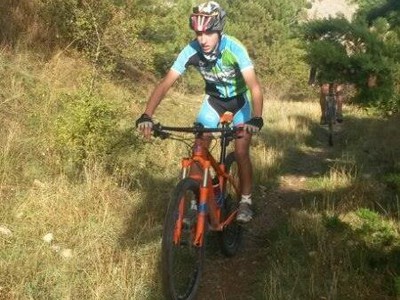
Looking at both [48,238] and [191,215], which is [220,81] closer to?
[191,215]

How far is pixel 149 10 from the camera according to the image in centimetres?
1155

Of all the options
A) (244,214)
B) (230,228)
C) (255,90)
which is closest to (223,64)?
(255,90)

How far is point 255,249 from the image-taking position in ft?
15.8

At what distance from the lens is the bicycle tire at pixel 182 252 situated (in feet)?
11.0

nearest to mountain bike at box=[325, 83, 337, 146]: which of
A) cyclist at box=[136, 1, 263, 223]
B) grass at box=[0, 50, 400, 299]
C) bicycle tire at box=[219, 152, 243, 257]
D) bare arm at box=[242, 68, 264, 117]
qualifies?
grass at box=[0, 50, 400, 299]

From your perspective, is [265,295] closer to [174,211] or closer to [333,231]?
[174,211]

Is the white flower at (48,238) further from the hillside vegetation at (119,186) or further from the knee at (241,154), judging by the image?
the knee at (241,154)

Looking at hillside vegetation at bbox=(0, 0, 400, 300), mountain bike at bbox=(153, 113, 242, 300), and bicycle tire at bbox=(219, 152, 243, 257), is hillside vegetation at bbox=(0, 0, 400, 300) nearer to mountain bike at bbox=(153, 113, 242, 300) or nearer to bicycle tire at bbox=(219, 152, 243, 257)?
bicycle tire at bbox=(219, 152, 243, 257)

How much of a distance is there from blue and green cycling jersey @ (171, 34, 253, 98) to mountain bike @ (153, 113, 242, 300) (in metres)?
0.39

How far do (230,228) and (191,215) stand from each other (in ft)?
3.55

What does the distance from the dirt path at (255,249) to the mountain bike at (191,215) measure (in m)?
0.24

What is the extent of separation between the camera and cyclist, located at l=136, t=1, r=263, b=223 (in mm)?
3904

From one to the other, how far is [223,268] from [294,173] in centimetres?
344

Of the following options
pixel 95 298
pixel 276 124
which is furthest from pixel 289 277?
pixel 276 124
